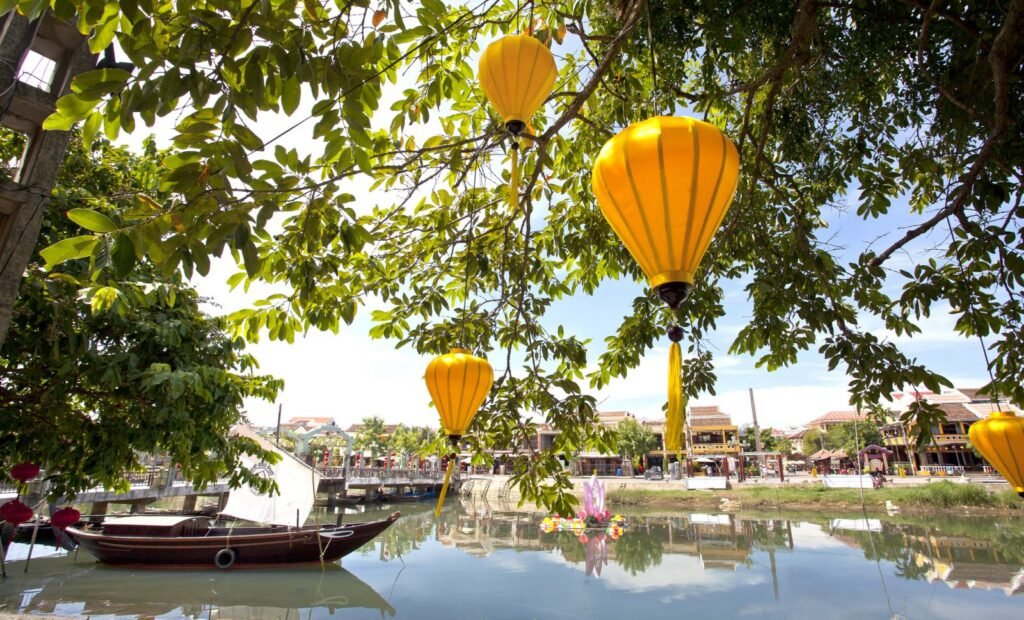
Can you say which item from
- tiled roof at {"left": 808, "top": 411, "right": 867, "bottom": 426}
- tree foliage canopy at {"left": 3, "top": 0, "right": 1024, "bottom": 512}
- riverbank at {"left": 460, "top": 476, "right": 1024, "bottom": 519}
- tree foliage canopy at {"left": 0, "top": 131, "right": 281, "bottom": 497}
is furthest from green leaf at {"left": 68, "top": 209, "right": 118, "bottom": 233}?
tiled roof at {"left": 808, "top": 411, "right": 867, "bottom": 426}

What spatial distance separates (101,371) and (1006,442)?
18.2ft

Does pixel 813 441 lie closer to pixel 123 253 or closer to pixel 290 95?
pixel 290 95

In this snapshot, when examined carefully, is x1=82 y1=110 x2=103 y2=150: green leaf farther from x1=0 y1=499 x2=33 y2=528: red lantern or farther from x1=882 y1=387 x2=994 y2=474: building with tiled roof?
x1=882 y1=387 x2=994 y2=474: building with tiled roof

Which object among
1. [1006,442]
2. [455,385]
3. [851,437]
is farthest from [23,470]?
[851,437]

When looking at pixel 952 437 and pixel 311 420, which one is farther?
pixel 311 420

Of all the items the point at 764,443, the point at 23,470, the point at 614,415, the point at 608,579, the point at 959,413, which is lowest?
the point at 608,579

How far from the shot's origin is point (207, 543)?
10.9 metres

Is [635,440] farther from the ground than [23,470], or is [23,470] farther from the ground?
[635,440]

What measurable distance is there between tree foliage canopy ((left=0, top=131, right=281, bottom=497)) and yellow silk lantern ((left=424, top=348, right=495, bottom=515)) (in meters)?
2.64

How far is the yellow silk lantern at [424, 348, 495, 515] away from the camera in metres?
2.09

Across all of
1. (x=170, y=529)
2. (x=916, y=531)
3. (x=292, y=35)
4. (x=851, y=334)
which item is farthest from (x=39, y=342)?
(x=916, y=531)

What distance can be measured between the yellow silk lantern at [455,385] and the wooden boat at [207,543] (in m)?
10.4

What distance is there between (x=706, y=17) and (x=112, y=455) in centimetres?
557

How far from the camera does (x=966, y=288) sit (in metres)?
2.71
